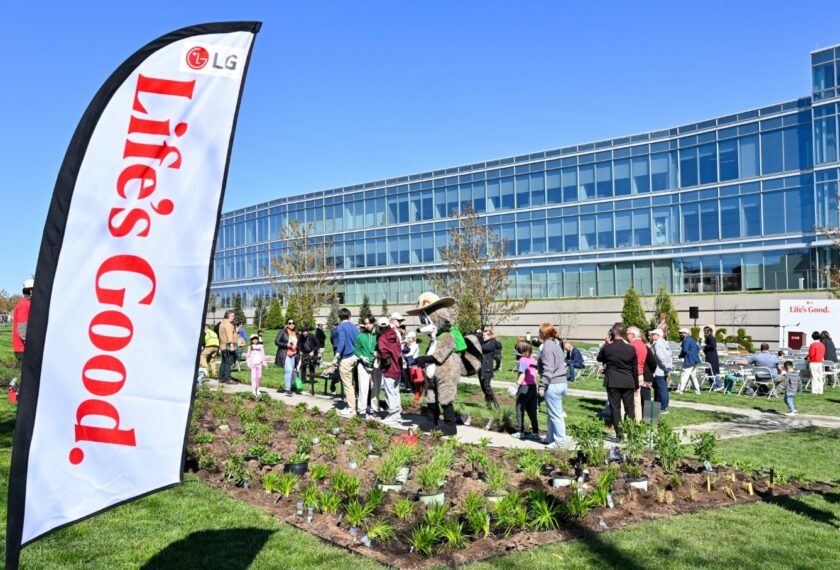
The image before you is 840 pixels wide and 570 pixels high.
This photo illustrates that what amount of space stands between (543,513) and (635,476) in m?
1.85

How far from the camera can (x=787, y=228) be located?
→ 133ft

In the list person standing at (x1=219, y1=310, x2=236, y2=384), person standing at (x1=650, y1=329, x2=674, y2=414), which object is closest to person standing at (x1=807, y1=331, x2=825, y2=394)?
person standing at (x1=650, y1=329, x2=674, y2=414)

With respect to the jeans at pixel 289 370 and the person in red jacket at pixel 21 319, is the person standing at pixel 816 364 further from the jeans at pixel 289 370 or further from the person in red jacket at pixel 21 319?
the person in red jacket at pixel 21 319

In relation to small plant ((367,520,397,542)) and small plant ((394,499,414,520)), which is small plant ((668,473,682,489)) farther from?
small plant ((367,520,397,542))

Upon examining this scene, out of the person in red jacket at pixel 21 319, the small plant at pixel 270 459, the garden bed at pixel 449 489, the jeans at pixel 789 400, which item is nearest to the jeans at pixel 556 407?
the garden bed at pixel 449 489

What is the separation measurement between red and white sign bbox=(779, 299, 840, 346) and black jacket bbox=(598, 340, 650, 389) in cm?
1907

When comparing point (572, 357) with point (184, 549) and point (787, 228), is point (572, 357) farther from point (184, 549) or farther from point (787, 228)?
point (787, 228)

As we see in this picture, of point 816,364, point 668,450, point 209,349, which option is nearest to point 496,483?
point 668,450

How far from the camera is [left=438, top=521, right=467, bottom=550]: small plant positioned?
19.6 feet

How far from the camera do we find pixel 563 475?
26.7ft

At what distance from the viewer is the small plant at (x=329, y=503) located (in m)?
6.76

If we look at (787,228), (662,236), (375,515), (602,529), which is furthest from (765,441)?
(662,236)

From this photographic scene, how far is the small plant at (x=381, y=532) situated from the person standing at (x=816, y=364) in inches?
641

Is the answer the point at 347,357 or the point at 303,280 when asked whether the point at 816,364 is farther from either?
the point at 303,280
